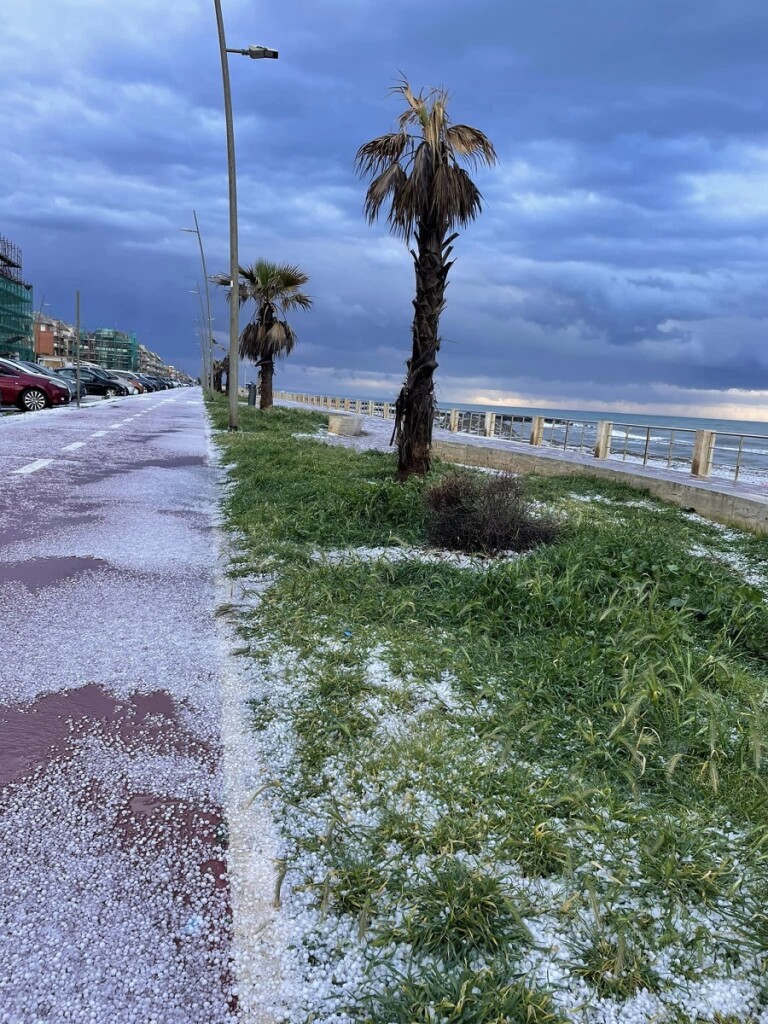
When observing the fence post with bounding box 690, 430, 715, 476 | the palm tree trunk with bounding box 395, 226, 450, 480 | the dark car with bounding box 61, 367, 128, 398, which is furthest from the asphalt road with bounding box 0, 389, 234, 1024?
the dark car with bounding box 61, 367, 128, 398

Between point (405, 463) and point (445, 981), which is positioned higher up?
point (405, 463)

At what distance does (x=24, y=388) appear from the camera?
2427 centimetres

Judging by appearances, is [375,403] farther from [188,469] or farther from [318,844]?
[318,844]

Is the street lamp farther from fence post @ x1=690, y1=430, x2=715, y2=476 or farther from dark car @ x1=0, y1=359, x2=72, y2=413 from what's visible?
fence post @ x1=690, y1=430, x2=715, y2=476

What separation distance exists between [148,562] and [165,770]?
3324 mm

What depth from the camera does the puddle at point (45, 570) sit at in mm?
5160

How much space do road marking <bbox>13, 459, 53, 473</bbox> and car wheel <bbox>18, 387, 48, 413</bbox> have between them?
13.9 metres

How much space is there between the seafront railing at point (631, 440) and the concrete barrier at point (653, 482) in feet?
2.89

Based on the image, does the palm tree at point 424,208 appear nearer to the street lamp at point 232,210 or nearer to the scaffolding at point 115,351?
the street lamp at point 232,210

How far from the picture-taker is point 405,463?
34.5ft

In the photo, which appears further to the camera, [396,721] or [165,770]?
[396,721]

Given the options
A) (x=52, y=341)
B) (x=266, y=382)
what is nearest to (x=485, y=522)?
(x=266, y=382)

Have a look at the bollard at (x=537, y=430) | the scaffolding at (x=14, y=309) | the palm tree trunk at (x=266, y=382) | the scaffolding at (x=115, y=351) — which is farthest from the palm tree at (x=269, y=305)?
the scaffolding at (x=115, y=351)

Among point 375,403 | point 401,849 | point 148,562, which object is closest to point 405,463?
point 148,562
